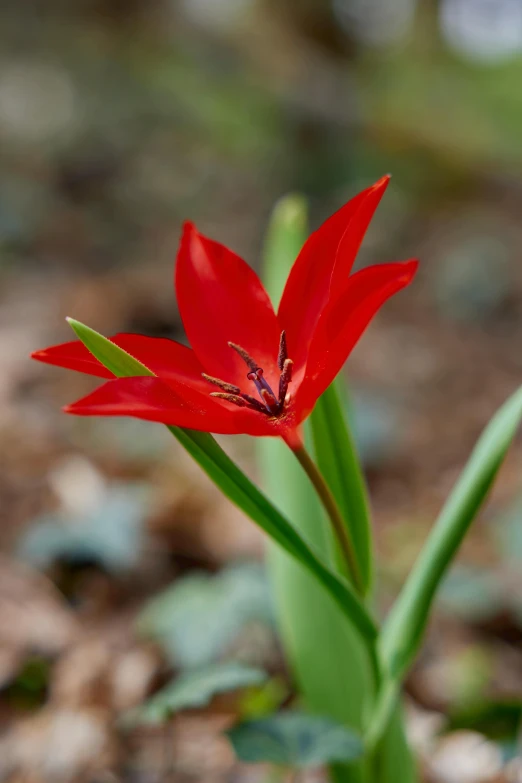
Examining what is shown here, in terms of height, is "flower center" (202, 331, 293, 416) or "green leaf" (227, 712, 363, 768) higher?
"flower center" (202, 331, 293, 416)

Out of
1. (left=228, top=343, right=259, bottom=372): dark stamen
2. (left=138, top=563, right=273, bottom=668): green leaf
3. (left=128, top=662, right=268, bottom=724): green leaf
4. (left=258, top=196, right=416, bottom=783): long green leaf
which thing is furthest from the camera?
(left=138, top=563, right=273, bottom=668): green leaf

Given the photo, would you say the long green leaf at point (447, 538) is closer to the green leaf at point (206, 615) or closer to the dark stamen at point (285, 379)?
the dark stamen at point (285, 379)

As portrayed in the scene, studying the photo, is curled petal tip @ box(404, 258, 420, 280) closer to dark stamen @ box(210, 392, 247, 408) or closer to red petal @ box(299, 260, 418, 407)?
red petal @ box(299, 260, 418, 407)

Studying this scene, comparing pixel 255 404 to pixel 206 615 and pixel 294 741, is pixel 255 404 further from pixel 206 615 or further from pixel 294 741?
pixel 206 615

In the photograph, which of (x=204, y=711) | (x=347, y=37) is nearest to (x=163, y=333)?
(x=204, y=711)

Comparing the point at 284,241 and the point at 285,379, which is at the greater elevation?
the point at 284,241

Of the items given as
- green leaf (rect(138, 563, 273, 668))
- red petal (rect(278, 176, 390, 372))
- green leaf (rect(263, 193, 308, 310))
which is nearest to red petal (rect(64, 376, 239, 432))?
red petal (rect(278, 176, 390, 372))

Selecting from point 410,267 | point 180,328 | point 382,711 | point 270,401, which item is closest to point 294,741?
point 382,711
